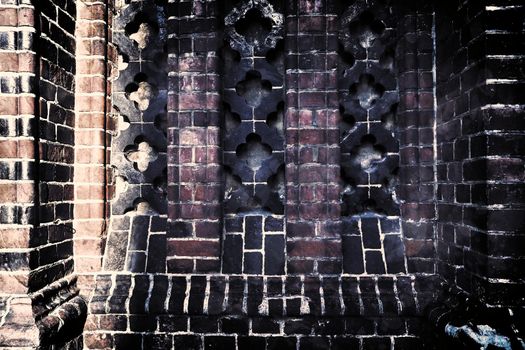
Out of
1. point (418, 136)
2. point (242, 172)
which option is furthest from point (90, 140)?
point (418, 136)

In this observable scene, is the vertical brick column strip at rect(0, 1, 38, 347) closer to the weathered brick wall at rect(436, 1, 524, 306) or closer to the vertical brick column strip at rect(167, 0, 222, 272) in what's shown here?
the vertical brick column strip at rect(167, 0, 222, 272)

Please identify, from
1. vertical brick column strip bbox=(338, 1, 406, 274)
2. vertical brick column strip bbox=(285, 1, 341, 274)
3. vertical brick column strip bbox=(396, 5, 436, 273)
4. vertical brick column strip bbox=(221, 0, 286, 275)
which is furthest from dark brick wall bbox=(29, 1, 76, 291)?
vertical brick column strip bbox=(396, 5, 436, 273)

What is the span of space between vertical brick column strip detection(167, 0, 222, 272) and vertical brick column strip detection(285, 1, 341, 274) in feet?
1.72

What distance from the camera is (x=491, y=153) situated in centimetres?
203

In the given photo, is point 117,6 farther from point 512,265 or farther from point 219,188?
point 512,265

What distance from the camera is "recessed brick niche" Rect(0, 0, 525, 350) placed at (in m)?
2.17

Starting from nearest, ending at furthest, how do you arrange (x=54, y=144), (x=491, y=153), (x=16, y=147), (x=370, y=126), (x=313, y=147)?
(x=491, y=153) < (x=16, y=147) < (x=54, y=144) < (x=313, y=147) < (x=370, y=126)

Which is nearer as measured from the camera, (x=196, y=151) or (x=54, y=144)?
(x=54, y=144)

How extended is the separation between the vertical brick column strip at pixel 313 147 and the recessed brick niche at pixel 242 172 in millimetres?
14

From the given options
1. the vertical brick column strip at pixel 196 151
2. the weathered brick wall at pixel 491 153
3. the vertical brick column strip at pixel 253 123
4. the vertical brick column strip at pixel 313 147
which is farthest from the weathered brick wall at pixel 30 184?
the weathered brick wall at pixel 491 153

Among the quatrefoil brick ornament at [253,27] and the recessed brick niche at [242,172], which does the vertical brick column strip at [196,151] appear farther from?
the quatrefoil brick ornament at [253,27]

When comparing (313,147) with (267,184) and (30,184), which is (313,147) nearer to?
(267,184)

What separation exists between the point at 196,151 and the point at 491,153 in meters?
1.81

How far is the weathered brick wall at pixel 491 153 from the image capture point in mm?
2010
